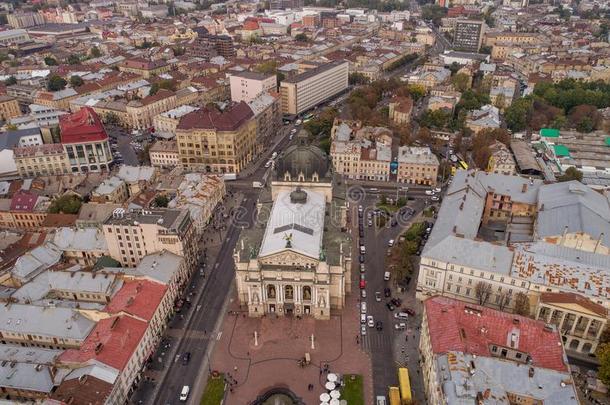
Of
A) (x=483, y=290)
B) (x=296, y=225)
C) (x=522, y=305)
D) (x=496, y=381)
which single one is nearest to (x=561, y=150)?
(x=483, y=290)

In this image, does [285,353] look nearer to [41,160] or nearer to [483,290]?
[483,290]

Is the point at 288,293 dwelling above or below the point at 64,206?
below

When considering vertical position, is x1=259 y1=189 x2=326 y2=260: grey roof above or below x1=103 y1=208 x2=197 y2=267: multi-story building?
above

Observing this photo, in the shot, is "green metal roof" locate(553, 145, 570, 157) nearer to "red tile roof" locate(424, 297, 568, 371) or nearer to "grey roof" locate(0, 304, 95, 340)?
"red tile roof" locate(424, 297, 568, 371)

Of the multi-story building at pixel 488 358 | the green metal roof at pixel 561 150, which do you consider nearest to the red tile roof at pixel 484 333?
the multi-story building at pixel 488 358

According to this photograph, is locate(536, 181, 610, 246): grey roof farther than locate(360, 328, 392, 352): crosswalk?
Answer: Yes

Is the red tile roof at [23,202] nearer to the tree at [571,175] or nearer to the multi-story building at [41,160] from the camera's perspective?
the multi-story building at [41,160]

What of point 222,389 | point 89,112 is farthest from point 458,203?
point 89,112

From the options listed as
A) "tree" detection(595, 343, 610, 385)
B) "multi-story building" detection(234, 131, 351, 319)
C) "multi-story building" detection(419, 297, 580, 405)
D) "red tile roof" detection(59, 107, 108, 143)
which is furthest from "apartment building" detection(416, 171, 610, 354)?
"red tile roof" detection(59, 107, 108, 143)
